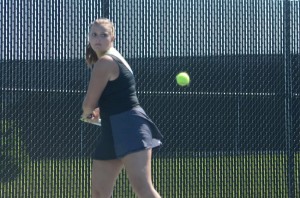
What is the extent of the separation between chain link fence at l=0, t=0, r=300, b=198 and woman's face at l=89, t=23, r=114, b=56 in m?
2.59

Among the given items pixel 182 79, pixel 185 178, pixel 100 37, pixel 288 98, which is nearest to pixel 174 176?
pixel 185 178

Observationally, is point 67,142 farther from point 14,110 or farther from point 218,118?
point 218,118

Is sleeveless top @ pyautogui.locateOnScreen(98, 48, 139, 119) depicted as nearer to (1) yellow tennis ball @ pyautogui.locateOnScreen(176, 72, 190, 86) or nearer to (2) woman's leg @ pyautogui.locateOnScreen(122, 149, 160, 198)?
(2) woman's leg @ pyautogui.locateOnScreen(122, 149, 160, 198)

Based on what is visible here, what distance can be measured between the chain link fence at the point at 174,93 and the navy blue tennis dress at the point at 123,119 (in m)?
2.70

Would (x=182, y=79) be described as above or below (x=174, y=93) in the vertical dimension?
above

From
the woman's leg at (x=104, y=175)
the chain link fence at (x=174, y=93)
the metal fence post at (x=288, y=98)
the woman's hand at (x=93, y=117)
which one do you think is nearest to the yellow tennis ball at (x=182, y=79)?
the chain link fence at (x=174, y=93)

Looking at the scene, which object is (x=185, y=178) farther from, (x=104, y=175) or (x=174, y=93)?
(x=104, y=175)

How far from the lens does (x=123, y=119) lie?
438 centimetres

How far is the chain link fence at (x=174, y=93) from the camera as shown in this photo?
23.0 feet

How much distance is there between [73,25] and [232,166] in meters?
2.34

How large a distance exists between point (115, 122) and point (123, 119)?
58 millimetres

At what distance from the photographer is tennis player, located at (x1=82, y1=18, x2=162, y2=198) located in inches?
170

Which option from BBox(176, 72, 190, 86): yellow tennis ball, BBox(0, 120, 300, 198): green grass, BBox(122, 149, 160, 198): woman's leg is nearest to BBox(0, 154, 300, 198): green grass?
BBox(0, 120, 300, 198): green grass

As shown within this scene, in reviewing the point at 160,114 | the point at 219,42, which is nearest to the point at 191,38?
the point at 219,42
